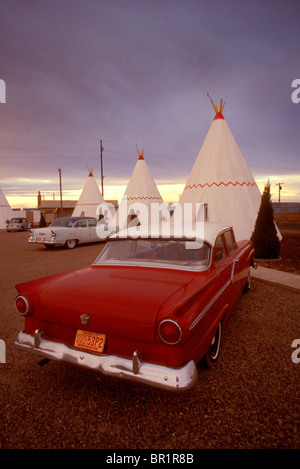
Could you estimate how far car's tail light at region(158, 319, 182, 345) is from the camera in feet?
6.56

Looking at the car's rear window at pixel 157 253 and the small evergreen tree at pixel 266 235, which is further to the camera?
the small evergreen tree at pixel 266 235

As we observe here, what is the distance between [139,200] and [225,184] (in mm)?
7549

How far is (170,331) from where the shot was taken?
2006 millimetres

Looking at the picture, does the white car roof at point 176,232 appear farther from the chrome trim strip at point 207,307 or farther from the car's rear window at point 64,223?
the car's rear window at point 64,223

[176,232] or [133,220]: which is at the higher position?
[133,220]

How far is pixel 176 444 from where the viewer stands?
1970 mm

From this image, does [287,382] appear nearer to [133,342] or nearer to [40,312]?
[133,342]

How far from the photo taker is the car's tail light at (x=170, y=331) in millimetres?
2000

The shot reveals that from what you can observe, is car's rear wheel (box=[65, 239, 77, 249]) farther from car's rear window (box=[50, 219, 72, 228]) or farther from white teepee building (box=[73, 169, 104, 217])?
white teepee building (box=[73, 169, 104, 217])

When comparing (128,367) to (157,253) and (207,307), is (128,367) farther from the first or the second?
(157,253)

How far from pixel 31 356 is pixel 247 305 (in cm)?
337

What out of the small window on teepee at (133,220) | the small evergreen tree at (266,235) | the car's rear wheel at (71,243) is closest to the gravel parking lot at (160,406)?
the small evergreen tree at (266,235)

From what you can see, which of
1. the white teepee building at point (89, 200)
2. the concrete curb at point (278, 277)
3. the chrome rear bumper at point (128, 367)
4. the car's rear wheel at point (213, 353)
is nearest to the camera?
the chrome rear bumper at point (128, 367)

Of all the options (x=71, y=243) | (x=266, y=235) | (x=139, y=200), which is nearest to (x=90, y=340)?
(x=266, y=235)
